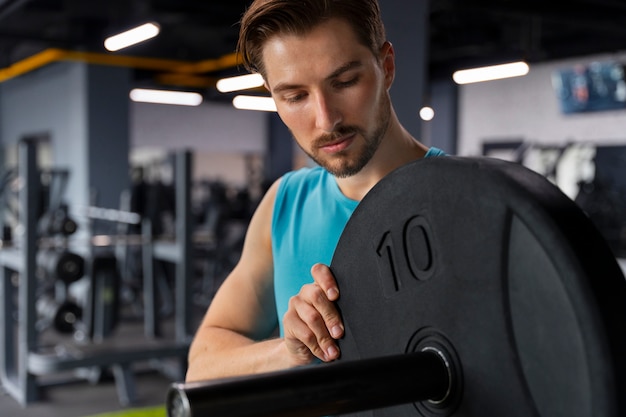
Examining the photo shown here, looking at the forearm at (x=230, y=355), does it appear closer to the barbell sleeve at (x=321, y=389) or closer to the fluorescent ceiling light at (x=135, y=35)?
the barbell sleeve at (x=321, y=389)

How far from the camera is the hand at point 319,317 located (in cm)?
54

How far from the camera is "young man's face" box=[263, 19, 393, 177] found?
66 centimetres

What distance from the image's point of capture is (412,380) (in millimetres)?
418

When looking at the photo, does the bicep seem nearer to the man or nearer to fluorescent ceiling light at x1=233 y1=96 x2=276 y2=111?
the man

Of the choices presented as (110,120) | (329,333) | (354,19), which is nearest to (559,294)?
(329,333)

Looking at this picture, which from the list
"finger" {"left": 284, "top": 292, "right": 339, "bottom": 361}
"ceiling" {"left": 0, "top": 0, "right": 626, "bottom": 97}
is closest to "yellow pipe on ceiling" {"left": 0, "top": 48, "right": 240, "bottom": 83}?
"ceiling" {"left": 0, "top": 0, "right": 626, "bottom": 97}

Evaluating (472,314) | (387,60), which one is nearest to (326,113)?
(387,60)

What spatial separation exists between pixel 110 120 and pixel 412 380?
24.9ft

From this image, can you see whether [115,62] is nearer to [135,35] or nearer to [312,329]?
[135,35]

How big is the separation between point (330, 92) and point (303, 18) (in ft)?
0.25

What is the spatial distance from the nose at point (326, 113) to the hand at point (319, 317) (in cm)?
17

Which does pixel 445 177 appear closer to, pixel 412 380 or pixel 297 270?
pixel 412 380

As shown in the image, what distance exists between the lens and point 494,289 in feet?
1.33

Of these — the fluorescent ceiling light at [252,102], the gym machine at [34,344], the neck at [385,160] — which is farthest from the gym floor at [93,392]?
the fluorescent ceiling light at [252,102]
